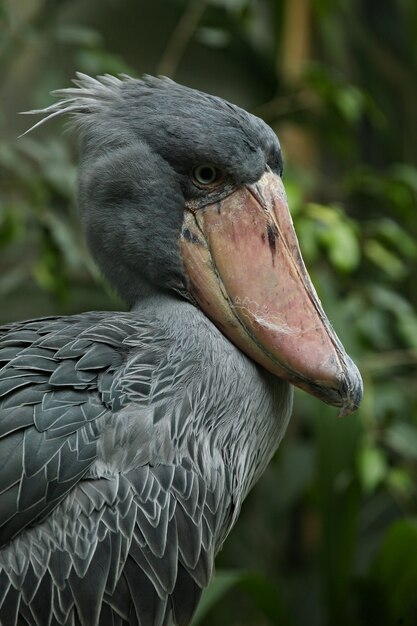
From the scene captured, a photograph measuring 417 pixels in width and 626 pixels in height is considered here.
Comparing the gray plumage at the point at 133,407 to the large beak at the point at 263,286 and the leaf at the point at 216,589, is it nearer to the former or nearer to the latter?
the large beak at the point at 263,286

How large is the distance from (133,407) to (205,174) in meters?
0.33

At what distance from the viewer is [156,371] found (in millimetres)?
1175

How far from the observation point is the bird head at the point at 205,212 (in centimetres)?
120

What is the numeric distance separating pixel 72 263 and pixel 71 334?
602mm

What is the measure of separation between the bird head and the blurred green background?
55cm

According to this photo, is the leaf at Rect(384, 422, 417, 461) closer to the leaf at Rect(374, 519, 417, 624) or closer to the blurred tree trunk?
the leaf at Rect(374, 519, 417, 624)

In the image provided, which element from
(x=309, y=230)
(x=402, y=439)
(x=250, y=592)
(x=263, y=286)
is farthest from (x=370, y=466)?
(x=263, y=286)

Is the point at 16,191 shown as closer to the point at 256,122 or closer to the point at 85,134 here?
the point at 85,134

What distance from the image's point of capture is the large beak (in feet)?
3.85

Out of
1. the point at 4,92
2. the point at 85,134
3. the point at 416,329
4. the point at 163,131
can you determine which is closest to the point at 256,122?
the point at 163,131

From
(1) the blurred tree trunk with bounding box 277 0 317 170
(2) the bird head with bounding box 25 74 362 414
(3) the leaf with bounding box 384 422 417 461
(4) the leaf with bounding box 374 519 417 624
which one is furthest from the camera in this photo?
Result: (1) the blurred tree trunk with bounding box 277 0 317 170

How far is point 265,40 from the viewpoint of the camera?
3271 mm

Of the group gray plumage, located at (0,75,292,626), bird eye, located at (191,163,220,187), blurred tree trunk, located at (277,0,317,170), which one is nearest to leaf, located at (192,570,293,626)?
gray plumage, located at (0,75,292,626)

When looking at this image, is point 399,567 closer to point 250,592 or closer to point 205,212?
point 250,592
